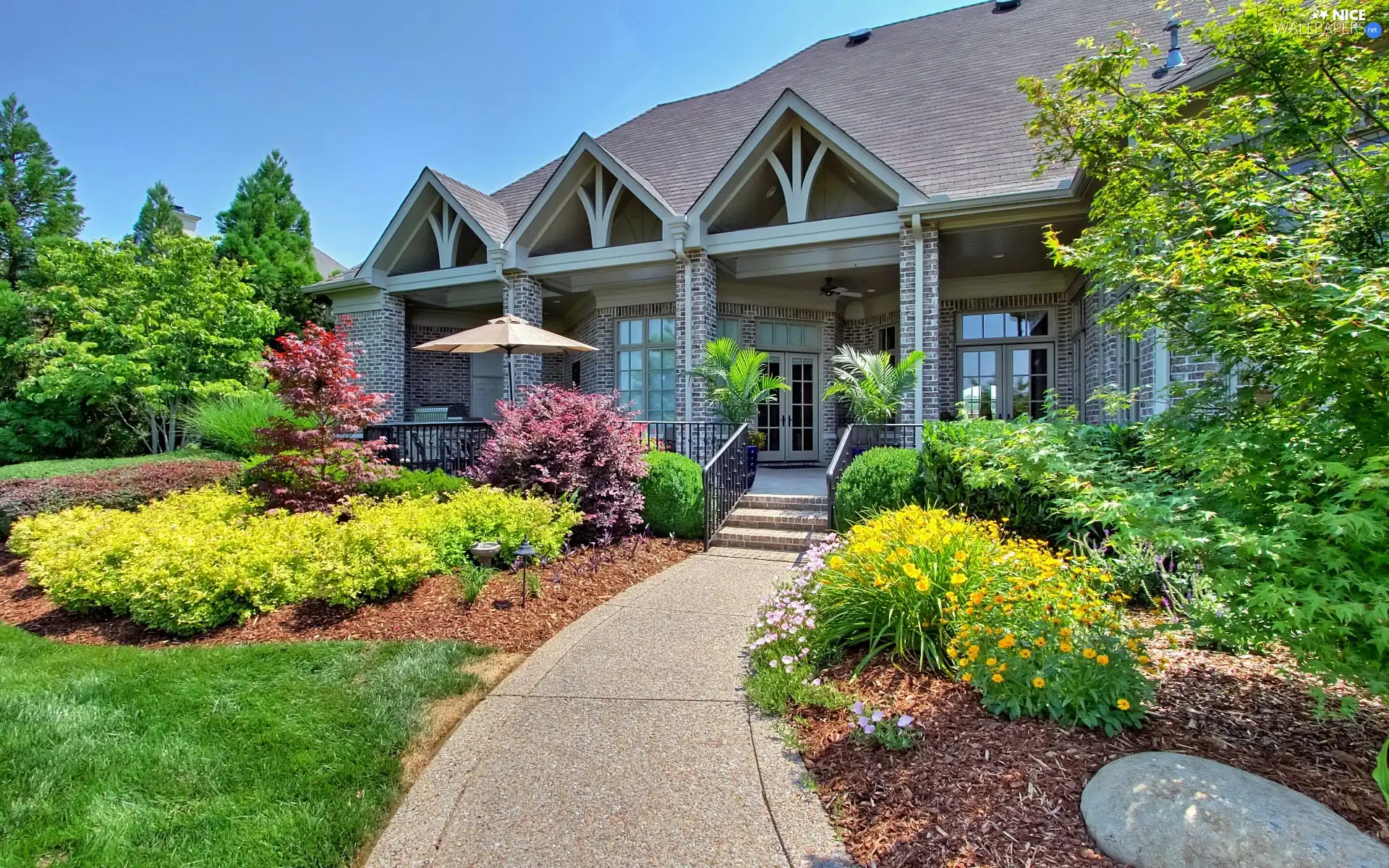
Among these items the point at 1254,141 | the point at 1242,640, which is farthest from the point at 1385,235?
the point at 1242,640

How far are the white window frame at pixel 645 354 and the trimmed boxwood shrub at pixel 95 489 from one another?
660 centimetres

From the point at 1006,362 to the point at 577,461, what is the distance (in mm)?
8230

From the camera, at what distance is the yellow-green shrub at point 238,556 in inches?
173

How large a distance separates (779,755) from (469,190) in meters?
12.4

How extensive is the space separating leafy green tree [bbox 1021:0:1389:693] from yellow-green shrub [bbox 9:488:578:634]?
4.89m

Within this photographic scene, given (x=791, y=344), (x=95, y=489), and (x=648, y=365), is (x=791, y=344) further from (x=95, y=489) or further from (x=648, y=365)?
(x=95, y=489)

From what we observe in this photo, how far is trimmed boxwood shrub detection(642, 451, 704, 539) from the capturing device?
7301 millimetres

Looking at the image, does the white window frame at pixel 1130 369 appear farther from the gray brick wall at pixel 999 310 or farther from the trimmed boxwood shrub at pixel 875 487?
the trimmed boxwood shrub at pixel 875 487

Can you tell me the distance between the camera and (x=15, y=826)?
2344 millimetres

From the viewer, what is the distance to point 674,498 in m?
7.33

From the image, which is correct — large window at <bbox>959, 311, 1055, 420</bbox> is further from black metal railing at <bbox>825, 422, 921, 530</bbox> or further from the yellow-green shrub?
the yellow-green shrub

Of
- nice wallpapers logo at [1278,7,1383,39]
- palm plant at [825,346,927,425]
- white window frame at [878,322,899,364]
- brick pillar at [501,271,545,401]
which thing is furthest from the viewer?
white window frame at [878,322,899,364]

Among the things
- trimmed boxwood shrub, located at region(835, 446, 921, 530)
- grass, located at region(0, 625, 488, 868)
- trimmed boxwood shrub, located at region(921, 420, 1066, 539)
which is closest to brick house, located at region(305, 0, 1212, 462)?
trimmed boxwood shrub, located at region(835, 446, 921, 530)

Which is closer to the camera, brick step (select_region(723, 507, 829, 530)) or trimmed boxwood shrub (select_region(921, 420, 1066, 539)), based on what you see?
trimmed boxwood shrub (select_region(921, 420, 1066, 539))
